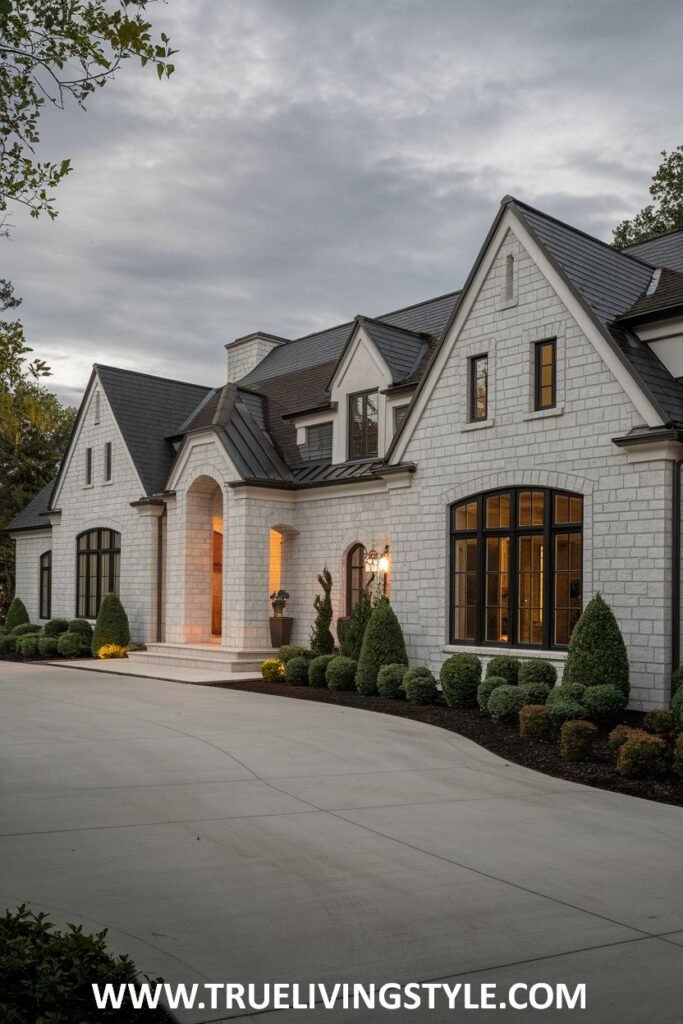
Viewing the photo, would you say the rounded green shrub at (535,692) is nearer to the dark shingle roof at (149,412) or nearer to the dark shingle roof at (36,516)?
the dark shingle roof at (149,412)

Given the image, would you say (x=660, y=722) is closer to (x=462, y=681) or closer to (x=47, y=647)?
(x=462, y=681)

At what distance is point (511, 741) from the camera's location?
11977mm

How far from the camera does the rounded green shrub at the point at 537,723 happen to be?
11883mm

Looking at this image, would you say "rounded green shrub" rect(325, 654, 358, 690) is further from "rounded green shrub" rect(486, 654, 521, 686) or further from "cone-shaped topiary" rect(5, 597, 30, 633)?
"cone-shaped topiary" rect(5, 597, 30, 633)

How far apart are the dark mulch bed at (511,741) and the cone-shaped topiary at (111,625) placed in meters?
7.55

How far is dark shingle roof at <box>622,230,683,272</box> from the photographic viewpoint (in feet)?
59.6

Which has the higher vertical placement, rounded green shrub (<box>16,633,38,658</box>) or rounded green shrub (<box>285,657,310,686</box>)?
rounded green shrub (<box>285,657,310,686</box>)

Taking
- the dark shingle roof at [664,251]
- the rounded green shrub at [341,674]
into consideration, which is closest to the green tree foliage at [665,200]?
the dark shingle roof at [664,251]

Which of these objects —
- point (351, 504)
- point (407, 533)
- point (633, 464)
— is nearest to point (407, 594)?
point (407, 533)

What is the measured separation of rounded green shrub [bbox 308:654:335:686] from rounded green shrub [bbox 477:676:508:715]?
422 cm

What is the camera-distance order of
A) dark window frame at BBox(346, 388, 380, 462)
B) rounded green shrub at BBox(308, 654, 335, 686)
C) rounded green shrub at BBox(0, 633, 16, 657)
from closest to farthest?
rounded green shrub at BBox(308, 654, 335, 686)
dark window frame at BBox(346, 388, 380, 462)
rounded green shrub at BBox(0, 633, 16, 657)

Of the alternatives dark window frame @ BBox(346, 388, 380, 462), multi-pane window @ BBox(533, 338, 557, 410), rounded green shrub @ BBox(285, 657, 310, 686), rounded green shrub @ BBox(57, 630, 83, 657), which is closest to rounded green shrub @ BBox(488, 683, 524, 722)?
multi-pane window @ BBox(533, 338, 557, 410)

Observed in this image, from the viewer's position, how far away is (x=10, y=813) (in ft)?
25.6

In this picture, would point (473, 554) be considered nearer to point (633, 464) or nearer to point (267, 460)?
point (633, 464)
